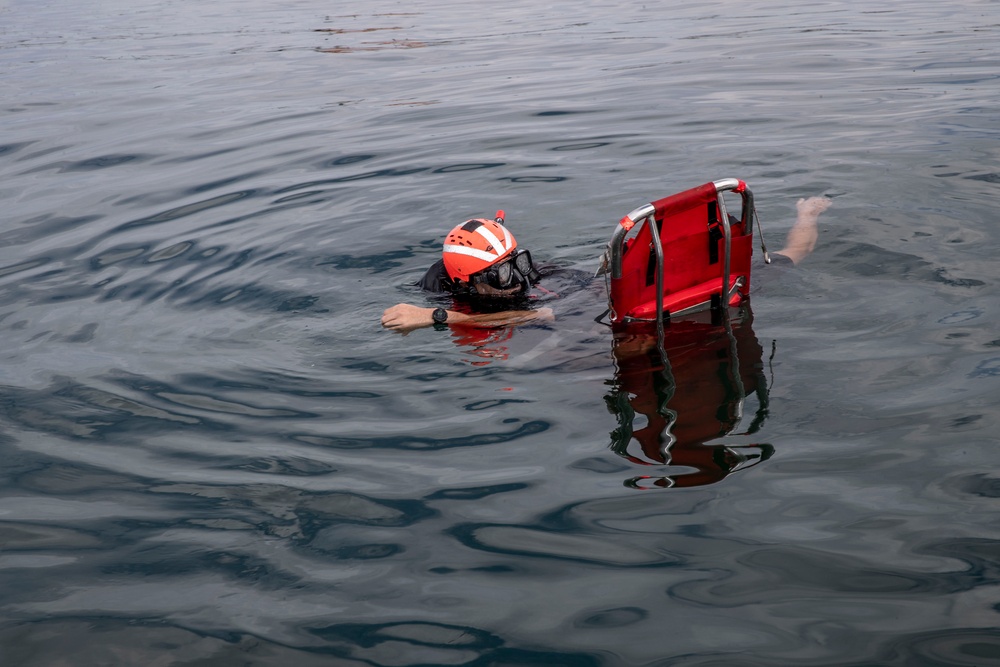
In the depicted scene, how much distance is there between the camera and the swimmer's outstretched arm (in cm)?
678

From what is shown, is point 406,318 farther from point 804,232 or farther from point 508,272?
point 804,232

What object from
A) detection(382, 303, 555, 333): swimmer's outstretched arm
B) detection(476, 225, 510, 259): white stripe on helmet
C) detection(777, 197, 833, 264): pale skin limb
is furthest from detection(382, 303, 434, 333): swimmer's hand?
detection(777, 197, 833, 264): pale skin limb

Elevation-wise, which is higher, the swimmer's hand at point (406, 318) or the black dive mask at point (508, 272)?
the black dive mask at point (508, 272)

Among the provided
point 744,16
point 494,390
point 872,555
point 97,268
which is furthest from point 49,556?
point 744,16


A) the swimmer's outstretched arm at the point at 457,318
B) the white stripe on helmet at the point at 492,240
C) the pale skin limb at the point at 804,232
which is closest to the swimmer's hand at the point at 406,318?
the swimmer's outstretched arm at the point at 457,318

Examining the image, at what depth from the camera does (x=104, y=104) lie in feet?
56.2

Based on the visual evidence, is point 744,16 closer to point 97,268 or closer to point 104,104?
point 104,104

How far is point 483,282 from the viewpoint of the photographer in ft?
23.3

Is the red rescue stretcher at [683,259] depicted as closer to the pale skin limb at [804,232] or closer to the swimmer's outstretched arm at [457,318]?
the swimmer's outstretched arm at [457,318]

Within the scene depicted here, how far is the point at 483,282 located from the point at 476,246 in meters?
0.29

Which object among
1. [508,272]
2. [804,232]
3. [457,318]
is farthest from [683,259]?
[804,232]

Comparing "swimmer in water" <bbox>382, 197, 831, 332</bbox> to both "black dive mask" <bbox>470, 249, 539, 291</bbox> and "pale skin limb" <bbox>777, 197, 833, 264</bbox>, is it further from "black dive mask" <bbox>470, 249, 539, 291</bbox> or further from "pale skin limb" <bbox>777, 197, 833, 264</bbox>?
"pale skin limb" <bbox>777, 197, 833, 264</bbox>

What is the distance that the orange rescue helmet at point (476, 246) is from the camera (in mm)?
7012

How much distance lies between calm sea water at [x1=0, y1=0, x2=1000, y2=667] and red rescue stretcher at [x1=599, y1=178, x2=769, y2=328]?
30 centimetres
